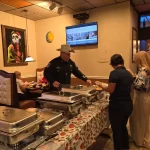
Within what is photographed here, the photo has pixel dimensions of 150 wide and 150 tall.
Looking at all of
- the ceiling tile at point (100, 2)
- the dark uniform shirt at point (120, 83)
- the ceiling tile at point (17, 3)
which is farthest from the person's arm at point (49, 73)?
the ceiling tile at point (100, 2)

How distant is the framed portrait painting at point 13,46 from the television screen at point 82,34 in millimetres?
1299

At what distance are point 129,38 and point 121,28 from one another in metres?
0.31

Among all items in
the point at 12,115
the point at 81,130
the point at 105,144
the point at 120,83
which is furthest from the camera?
the point at 105,144

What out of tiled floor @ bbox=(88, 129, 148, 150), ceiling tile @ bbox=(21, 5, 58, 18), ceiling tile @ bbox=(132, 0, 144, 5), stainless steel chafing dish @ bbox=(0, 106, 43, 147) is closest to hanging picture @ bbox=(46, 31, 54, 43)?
ceiling tile @ bbox=(21, 5, 58, 18)

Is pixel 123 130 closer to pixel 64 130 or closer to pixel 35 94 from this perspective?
pixel 64 130

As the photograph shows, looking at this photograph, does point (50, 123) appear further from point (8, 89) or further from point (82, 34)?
point (82, 34)

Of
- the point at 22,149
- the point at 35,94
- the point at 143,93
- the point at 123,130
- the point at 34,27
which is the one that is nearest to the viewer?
the point at 22,149

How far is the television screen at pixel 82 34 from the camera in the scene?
4.22m

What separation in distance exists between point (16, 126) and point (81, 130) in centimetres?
60

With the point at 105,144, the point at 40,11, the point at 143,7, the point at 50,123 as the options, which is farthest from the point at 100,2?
the point at 50,123

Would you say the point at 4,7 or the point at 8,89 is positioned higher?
the point at 4,7

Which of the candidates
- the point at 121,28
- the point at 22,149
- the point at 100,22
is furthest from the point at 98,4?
the point at 22,149

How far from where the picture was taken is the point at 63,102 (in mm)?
1543

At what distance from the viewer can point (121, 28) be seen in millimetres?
3955
